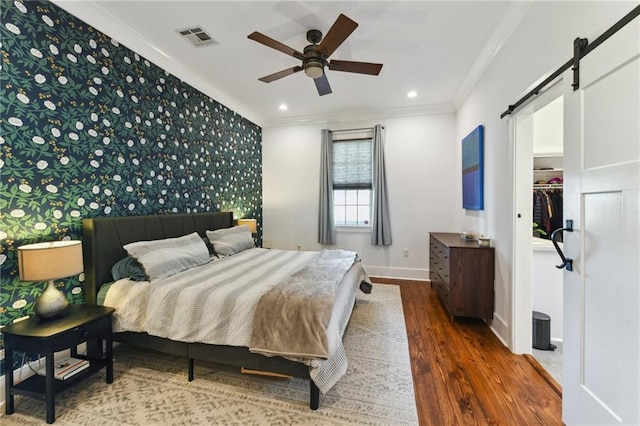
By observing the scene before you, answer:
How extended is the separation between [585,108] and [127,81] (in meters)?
3.65

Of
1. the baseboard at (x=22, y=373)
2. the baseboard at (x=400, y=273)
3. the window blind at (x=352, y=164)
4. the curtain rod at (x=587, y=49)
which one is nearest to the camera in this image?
the curtain rod at (x=587, y=49)

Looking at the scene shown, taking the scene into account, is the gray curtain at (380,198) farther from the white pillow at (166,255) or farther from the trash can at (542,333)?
the white pillow at (166,255)

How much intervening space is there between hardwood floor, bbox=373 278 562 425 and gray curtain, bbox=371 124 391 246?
1.84m

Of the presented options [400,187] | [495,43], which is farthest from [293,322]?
[400,187]

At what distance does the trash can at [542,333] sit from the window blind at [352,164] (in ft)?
9.89

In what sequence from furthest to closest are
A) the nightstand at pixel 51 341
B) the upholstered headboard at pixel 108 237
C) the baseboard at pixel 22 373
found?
the upholstered headboard at pixel 108 237, the baseboard at pixel 22 373, the nightstand at pixel 51 341

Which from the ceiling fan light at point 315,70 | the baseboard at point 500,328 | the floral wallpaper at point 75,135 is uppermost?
the ceiling fan light at point 315,70

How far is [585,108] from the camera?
4.50 ft

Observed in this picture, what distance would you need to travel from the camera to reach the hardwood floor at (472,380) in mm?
1632

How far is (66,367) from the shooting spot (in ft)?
5.95

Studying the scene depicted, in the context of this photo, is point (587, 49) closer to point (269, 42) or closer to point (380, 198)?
point (269, 42)

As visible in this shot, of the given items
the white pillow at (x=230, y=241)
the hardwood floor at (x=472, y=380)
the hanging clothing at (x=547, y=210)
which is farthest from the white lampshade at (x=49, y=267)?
the hanging clothing at (x=547, y=210)

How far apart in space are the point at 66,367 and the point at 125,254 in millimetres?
952

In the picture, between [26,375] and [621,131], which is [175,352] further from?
[621,131]
